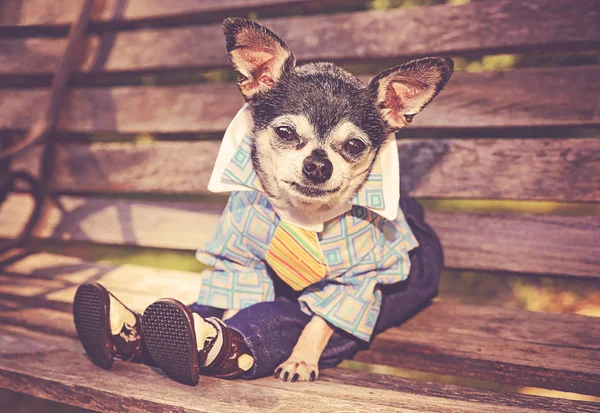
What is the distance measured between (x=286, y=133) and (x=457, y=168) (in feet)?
3.19

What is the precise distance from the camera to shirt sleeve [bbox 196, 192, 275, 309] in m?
1.61

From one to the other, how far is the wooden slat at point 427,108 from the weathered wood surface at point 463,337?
0.76m

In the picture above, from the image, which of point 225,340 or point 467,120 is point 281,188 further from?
point 467,120

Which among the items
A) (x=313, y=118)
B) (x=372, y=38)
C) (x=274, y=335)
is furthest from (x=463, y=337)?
(x=372, y=38)

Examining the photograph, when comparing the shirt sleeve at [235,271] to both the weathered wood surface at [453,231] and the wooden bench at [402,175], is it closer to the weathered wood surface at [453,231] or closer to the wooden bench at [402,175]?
the wooden bench at [402,175]

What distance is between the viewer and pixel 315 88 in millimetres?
1479

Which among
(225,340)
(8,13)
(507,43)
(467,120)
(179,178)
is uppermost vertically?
(8,13)

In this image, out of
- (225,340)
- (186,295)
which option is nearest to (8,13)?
(186,295)

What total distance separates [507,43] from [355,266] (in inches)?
46.1

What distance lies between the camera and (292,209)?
5.15ft

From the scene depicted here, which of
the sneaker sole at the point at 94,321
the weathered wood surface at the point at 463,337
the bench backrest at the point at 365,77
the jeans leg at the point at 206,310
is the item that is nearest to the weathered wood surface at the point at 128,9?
the bench backrest at the point at 365,77

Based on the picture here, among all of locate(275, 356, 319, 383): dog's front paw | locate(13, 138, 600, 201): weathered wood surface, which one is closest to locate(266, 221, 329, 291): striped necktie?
Answer: locate(275, 356, 319, 383): dog's front paw

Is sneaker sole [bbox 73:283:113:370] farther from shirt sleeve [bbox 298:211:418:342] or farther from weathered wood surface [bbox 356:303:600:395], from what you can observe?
weathered wood surface [bbox 356:303:600:395]

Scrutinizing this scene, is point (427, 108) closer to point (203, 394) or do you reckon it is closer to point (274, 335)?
point (274, 335)
